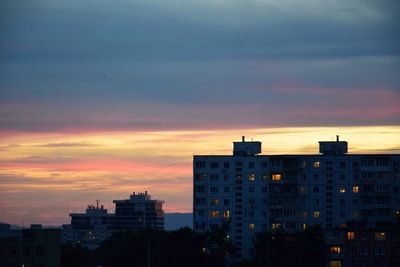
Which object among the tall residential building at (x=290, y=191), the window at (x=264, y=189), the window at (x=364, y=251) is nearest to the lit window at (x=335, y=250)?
the window at (x=364, y=251)

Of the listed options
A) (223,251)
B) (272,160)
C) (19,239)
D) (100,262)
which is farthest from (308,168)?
(19,239)

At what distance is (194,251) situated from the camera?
385 ft

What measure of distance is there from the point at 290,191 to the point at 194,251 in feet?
66.4

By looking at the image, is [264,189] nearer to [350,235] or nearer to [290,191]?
[290,191]

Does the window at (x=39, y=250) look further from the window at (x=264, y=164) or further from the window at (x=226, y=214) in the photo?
the window at (x=264, y=164)

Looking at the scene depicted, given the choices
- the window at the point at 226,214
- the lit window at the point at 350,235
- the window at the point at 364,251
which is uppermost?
the window at the point at 226,214

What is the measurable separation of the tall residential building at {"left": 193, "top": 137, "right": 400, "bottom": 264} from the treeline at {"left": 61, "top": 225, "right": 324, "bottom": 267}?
4957 millimetres

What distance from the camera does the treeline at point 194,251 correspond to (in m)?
116

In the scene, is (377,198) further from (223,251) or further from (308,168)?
(223,251)

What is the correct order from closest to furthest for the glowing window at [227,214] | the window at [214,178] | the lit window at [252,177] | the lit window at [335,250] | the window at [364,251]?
1. the window at [364,251]
2. the lit window at [335,250]
3. the glowing window at [227,214]
4. the lit window at [252,177]
5. the window at [214,178]

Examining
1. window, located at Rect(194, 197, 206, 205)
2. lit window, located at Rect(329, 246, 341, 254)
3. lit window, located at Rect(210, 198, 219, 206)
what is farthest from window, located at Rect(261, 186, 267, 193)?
lit window, located at Rect(329, 246, 341, 254)

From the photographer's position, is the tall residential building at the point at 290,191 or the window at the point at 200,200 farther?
the window at the point at 200,200

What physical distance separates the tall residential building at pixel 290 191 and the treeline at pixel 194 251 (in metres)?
4.96

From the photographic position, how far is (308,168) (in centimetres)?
13475
